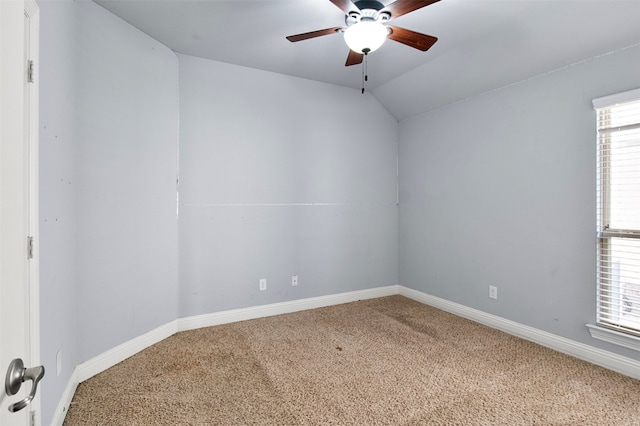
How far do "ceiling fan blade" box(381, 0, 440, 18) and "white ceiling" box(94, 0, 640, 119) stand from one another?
553 mm

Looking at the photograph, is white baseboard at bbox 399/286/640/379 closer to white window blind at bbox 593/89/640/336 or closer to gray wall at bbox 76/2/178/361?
white window blind at bbox 593/89/640/336

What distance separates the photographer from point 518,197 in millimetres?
3049

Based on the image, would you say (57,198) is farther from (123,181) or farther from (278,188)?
(278,188)

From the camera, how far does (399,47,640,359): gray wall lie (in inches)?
102

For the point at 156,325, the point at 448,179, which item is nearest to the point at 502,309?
the point at 448,179

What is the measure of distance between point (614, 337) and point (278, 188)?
3.15 metres

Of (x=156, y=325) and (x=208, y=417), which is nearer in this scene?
(x=208, y=417)

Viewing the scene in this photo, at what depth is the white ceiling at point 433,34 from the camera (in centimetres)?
229
